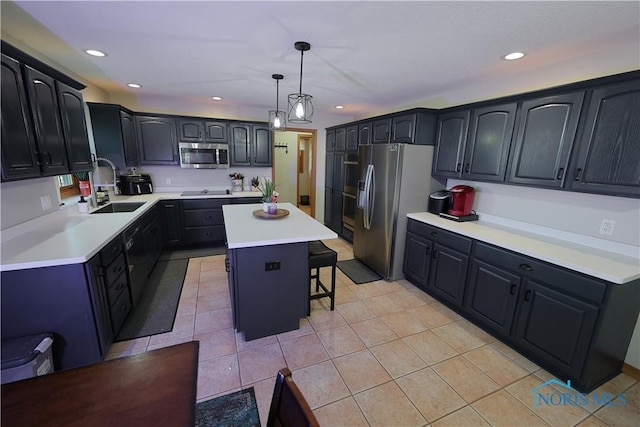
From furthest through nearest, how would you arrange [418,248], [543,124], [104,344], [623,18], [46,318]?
1. [418,248]
2. [543,124]
3. [104,344]
4. [46,318]
5. [623,18]

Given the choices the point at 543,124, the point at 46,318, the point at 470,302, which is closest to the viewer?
the point at 46,318

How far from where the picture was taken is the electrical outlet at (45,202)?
2299mm

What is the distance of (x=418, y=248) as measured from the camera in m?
3.11

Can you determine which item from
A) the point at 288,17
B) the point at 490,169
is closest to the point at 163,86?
the point at 288,17

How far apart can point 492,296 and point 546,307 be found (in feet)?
1.32

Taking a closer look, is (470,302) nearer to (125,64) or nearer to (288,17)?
(288,17)

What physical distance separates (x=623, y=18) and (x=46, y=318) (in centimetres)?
400

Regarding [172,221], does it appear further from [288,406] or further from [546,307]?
[546,307]

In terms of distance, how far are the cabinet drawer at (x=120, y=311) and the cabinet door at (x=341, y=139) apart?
3.69 meters

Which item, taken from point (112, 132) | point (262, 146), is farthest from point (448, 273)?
point (112, 132)

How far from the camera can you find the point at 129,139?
378 centimetres

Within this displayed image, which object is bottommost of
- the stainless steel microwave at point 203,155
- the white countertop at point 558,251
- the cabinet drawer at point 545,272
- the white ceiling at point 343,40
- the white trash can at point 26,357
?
the white trash can at point 26,357

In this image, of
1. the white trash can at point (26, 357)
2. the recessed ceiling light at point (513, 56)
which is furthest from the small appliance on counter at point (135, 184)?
the recessed ceiling light at point (513, 56)

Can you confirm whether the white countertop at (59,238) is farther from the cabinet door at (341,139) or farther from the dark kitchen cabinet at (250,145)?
the cabinet door at (341,139)
